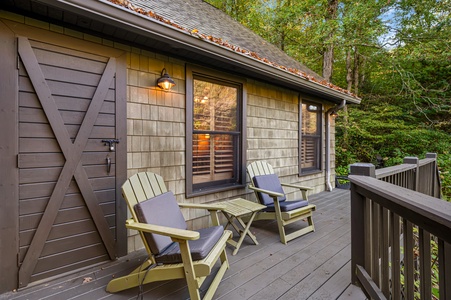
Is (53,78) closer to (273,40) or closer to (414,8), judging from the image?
(273,40)

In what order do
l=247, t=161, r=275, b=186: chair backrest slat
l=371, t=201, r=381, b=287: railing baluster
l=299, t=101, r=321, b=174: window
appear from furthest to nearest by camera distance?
l=299, t=101, r=321, b=174: window < l=247, t=161, r=275, b=186: chair backrest slat < l=371, t=201, r=381, b=287: railing baluster

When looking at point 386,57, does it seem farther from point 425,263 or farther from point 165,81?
point 425,263

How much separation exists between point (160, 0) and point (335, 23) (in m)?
6.28

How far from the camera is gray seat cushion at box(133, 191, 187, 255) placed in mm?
1813

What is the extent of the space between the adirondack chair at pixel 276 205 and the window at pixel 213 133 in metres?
0.35

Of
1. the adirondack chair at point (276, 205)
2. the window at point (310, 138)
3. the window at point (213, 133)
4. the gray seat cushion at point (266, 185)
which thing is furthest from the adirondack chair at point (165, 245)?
the window at point (310, 138)

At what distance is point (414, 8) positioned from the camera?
8.17 m

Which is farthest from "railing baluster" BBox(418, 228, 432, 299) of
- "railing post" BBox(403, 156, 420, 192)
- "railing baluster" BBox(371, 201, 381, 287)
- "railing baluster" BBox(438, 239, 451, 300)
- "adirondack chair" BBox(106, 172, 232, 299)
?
"railing post" BBox(403, 156, 420, 192)

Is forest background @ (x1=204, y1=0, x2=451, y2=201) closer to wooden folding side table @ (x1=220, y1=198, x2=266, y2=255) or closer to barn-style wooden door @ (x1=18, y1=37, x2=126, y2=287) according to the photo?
wooden folding side table @ (x1=220, y1=198, x2=266, y2=255)

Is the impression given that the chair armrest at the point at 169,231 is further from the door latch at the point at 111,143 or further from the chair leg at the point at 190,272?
the door latch at the point at 111,143

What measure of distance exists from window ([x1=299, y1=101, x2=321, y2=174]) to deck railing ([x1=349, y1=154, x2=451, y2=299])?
2.62m

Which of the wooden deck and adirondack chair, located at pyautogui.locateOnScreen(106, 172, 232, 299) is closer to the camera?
adirondack chair, located at pyautogui.locateOnScreen(106, 172, 232, 299)

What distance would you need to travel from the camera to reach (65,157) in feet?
6.96

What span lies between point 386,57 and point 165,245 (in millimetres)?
10056
